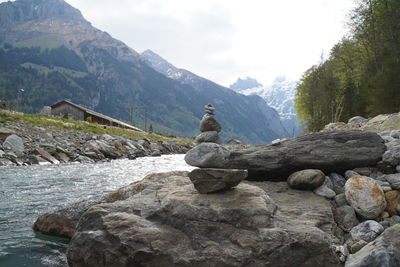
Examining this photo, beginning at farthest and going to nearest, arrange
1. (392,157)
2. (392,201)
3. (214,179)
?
(392,157) → (392,201) → (214,179)

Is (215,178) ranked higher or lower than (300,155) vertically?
lower

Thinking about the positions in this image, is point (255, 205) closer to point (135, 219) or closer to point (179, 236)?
point (179, 236)

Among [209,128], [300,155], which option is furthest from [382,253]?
[209,128]

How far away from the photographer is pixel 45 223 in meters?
10.6

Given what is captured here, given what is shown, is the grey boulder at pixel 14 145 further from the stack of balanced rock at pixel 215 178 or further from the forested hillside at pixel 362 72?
the forested hillside at pixel 362 72

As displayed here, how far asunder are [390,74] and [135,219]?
32589mm

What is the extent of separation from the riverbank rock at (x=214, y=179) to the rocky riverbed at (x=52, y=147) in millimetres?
23566

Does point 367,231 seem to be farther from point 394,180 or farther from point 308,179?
point 308,179

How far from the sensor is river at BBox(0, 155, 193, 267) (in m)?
8.43

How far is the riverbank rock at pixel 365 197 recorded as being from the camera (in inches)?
331

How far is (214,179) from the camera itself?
8438 mm

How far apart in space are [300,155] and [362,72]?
39.2 m

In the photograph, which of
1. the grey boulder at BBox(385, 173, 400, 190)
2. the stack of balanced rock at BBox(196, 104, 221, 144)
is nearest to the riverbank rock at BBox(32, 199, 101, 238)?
the stack of balanced rock at BBox(196, 104, 221, 144)

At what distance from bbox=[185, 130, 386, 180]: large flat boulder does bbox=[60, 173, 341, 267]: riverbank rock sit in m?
2.23
